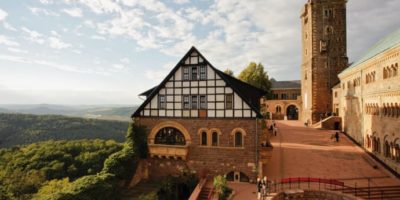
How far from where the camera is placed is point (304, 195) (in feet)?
60.7

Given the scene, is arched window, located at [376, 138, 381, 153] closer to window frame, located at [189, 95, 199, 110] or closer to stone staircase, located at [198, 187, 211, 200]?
stone staircase, located at [198, 187, 211, 200]

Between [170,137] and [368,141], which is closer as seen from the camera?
[170,137]

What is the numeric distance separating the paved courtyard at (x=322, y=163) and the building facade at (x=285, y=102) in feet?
85.4

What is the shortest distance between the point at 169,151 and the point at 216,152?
14.2 ft

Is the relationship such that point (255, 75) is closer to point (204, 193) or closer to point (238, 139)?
point (238, 139)

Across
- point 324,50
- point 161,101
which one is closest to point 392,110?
point 161,101

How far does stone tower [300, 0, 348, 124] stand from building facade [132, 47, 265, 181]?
30.3 m

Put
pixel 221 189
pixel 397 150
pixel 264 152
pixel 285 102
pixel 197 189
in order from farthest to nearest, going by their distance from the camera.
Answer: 1. pixel 285 102
2. pixel 264 152
3. pixel 397 150
4. pixel 197 189
5. pixel 221 189

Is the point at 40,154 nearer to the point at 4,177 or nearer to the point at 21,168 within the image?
the point at 21,168

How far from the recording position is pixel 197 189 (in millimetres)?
19781

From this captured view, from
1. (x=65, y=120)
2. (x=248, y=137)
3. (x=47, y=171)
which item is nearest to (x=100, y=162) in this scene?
(x=47, y=171)

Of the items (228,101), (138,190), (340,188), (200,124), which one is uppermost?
(228,101)

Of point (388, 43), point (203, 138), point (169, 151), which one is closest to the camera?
point (203, 138)

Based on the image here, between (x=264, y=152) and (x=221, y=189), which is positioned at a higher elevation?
(x=264, y=152)
